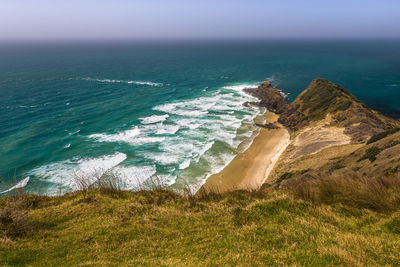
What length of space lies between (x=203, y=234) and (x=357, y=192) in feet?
22.4

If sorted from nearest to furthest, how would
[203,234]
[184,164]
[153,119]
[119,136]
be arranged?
[203,234] < [184,164] < [119,136] < [153,119]

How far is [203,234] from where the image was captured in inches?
301

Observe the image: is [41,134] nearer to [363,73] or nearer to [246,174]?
[246,174]

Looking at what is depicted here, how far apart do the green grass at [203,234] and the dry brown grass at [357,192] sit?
1.32 feet

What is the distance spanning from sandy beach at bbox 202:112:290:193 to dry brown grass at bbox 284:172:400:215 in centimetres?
1208

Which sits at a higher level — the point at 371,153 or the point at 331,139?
the point at 371,153

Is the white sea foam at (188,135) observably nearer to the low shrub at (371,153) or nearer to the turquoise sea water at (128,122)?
the turquoise sea water at (128,122)

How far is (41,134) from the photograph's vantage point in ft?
126

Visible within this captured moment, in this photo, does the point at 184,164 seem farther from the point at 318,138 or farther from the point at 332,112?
the point at 332,112

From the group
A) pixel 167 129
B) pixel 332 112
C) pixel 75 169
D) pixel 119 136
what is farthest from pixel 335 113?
pixel 75 169

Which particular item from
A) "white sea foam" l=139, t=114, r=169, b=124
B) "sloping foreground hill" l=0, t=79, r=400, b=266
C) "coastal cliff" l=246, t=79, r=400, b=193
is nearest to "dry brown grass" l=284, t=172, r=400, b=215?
"sloping foreground hill" l=0, t=79, r=400, b=266

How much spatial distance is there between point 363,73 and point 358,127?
83162 millimetres

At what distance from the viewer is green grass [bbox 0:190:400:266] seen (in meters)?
6.27

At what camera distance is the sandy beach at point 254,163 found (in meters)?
26.8
